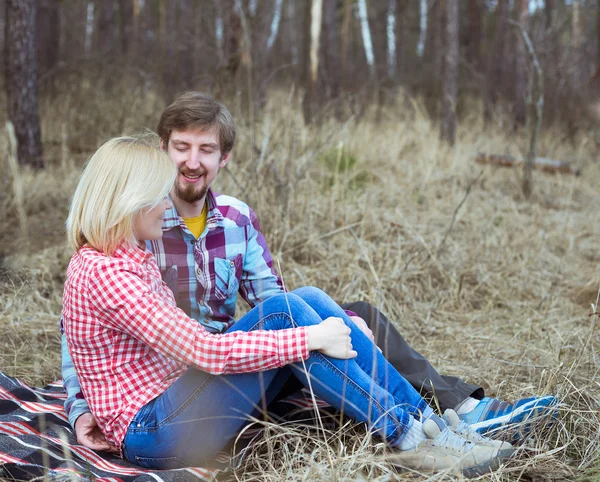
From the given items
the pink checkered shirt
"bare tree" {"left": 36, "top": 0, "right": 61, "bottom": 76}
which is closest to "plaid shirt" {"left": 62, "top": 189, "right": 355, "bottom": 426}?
the pink checkered shirt

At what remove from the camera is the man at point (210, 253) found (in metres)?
2.35

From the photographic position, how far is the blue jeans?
1.95m

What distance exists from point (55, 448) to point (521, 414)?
4.67 feet

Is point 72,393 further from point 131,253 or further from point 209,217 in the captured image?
point 209,217

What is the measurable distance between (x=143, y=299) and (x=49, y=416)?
0.76 metres

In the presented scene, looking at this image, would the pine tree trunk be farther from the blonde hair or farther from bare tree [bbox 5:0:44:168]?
the blonde hair

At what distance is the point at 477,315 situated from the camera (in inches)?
145

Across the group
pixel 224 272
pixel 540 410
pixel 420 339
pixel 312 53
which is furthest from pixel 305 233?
pixel 312 53

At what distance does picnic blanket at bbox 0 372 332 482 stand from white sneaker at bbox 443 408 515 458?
407mm

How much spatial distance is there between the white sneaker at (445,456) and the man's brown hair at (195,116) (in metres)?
1.21

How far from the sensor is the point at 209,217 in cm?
248

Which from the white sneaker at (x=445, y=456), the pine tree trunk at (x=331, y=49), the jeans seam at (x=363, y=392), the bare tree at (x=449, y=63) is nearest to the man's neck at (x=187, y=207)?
the jeans seam at (x=363, y=392)

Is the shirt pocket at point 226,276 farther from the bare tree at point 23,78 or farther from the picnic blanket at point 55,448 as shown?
the bare tree at point 23,78

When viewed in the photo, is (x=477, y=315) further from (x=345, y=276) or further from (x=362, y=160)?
(x=362, y=160)
